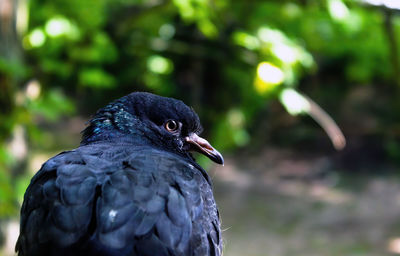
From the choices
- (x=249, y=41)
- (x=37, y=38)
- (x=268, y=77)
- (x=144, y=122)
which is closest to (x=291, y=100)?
(x=268, y=77)

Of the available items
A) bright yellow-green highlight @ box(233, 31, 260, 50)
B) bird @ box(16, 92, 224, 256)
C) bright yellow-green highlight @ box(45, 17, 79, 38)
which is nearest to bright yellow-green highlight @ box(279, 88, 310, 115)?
bright yellow-green highlight @ box(233, 31, 260, 50)

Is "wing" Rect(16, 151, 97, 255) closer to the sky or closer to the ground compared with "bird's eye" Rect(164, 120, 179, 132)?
closer to the ground

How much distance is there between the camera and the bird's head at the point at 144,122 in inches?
102

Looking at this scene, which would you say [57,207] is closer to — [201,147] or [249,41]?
[201,147]

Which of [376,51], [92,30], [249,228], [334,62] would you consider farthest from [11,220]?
[334,62]

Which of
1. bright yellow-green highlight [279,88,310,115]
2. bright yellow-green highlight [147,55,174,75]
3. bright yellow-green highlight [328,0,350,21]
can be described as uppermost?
bright yellow-green highlight [147,55,174,75]

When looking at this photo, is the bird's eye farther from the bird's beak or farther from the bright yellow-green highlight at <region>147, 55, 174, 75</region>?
the bright yellow-green highlight at <region>147, 55, 174, 75</region>

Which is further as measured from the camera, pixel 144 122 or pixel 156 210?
pixel 144 122

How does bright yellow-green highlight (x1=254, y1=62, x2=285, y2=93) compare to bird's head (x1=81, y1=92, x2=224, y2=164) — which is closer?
bird's head (x1=81, y1=92, x2=224, y2=164)

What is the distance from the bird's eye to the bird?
0.26 metres

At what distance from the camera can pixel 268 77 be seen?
166 inches

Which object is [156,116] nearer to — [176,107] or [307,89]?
[176,107]

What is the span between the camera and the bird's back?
186 centimetres

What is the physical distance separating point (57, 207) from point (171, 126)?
36.6 inches
